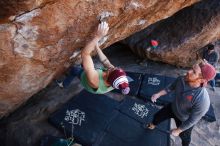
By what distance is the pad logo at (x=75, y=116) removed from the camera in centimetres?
566

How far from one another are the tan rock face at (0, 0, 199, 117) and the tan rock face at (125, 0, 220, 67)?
213 cm

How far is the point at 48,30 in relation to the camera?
12.1ft

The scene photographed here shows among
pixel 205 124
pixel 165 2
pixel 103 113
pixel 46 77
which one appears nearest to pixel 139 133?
pixel 103 113

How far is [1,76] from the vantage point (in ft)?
13.5

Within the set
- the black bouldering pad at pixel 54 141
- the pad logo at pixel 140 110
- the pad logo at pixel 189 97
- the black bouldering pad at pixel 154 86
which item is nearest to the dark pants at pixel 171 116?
the pad logo at pixel 189 97

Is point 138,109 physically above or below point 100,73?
below

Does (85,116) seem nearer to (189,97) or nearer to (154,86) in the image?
(154,86)

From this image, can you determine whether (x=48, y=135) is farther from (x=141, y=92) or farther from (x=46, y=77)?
(x=141, y=92)

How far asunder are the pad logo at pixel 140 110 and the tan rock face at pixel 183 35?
169 centimetres

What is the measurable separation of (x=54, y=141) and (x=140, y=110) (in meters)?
1.85

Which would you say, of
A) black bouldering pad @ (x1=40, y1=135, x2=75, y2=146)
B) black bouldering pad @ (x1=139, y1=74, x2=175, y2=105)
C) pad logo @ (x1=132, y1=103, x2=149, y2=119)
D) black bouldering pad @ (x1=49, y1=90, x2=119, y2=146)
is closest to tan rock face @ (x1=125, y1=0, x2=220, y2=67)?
black bouldering pad @ (x1=139, y1=74, x2=175, y2=105)

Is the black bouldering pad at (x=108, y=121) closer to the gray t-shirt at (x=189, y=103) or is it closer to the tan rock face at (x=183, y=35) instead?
the gray t-shirt at (x=189, y=103)

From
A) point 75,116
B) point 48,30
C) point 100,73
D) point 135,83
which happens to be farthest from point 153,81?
point 48,30

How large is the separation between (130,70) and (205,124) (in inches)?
88.0
